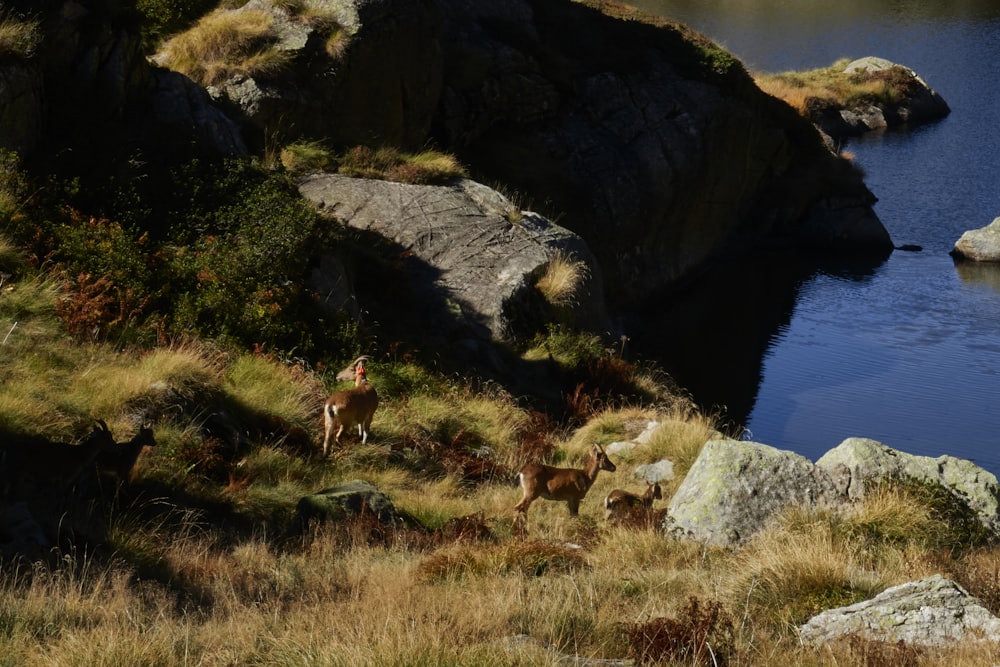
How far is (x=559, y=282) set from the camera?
19.1m

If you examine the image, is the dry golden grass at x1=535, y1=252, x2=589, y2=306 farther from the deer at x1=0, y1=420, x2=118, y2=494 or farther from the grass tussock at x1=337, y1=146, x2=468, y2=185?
the deer at x1=0, y1=420, x2=118, y2=494

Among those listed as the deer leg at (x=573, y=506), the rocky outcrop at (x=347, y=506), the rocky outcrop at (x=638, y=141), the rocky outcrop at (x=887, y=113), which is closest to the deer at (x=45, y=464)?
the rocky outcrop at (x=347, y=506)

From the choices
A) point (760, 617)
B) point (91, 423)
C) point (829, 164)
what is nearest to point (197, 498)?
point (91, 423)

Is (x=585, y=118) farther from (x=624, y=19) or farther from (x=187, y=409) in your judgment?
(x=187, y=409)

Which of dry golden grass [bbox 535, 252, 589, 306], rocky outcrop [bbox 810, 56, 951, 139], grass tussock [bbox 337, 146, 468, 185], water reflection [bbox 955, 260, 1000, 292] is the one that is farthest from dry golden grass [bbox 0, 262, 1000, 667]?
rocky outcrop [bbox 810, 56, 951, 139]

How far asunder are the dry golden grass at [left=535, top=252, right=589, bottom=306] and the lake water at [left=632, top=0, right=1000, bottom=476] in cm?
483

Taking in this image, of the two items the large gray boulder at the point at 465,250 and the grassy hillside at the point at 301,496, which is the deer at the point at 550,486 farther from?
the large gray boulder at the point at 465,250

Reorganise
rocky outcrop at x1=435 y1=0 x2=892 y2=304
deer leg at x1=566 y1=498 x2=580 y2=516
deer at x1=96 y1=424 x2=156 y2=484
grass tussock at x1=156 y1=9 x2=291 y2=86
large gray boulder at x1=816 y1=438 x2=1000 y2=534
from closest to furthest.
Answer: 1. deer at x1=96 y1=424 x2=156 y2=484
2. large gray boulder at x1=816 y1=438 x2=1000 y2=534
3. deer leg at x1=566 y1=498 x2=580 y2=516
4. grass tussock at x1=156 y1=9 x2=291 y2=86
5. rocky outcrop at x1=435 y1=0 x2=892 y2=304

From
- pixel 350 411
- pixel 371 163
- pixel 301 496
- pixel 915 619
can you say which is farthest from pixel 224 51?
pixel 915 619

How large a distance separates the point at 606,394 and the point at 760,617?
10140mm

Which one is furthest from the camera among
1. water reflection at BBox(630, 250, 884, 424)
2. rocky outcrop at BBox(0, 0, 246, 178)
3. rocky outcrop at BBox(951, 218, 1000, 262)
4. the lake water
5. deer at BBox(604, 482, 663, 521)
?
rocky outcrop at BBox(951, 218, 1000, 262)

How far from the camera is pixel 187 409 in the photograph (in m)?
10.9

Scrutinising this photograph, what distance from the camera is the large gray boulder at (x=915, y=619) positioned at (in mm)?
6723

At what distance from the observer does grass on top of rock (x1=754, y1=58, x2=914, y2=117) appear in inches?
2219
